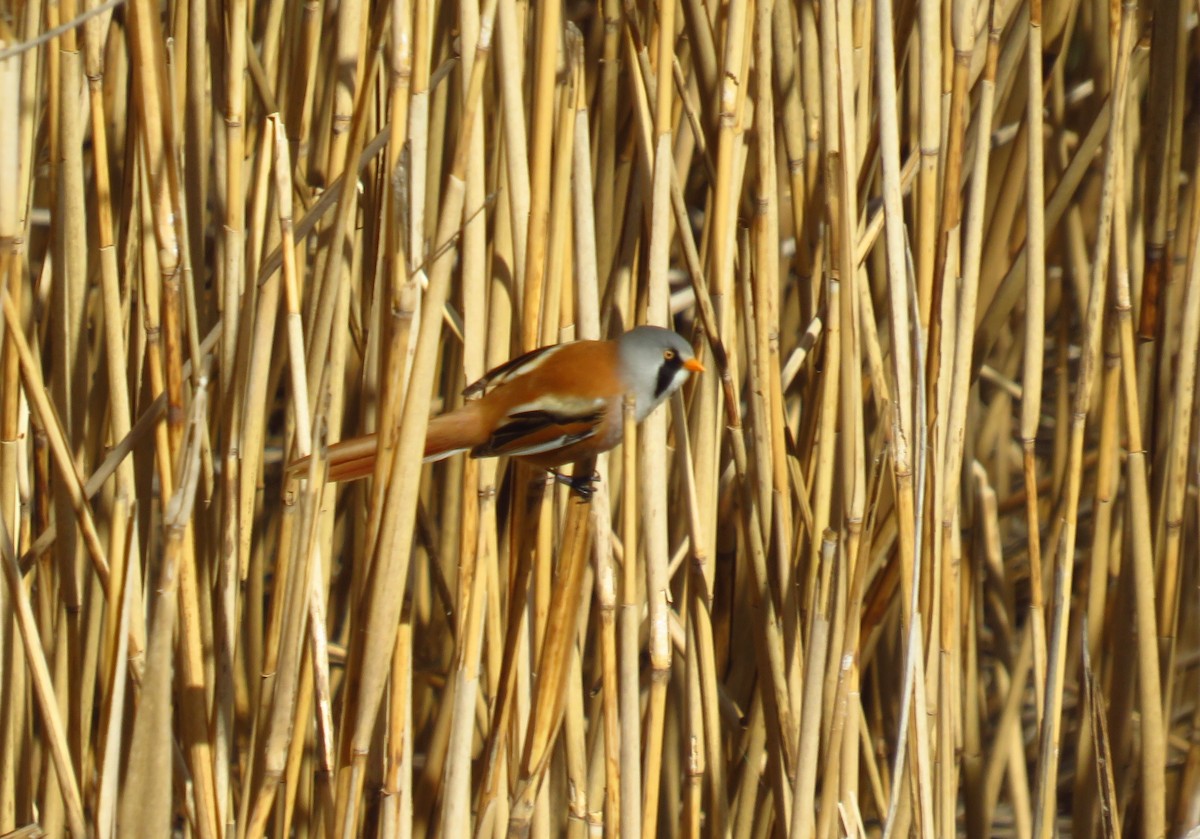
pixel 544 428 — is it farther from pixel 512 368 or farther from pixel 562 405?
pixel 512 368

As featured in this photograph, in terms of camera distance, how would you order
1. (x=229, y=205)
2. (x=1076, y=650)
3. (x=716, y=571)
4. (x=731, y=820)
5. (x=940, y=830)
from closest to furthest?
1. (x=229, y=205)
2. (x=940, y=830)
3. (x=731, y=820)
4. (x=716, y=571)
5. (x=1076, y=650)

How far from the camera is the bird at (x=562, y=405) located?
3.98 feet

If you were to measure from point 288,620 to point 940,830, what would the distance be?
81 centimetres

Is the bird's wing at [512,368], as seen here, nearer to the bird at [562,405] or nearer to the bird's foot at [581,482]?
the bird at [562,405]

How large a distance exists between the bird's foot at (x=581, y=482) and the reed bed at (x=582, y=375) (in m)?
0.03

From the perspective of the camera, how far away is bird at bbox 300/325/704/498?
121 cm

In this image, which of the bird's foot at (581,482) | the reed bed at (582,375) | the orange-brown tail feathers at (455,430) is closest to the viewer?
the reed bed at (582,375)

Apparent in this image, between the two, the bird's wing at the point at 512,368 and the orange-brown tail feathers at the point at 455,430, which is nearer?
the bird's wing at the point at 512,368

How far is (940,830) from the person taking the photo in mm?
1381

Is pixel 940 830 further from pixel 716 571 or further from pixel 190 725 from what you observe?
pixel 190 725

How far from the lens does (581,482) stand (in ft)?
4.09

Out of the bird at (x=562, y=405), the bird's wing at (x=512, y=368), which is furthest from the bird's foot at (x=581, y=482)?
the bird's wing at (x=512, y=368)

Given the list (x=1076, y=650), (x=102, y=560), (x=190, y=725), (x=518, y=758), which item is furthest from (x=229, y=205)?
(x=1076, y=650)

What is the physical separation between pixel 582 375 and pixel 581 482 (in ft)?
0.39
